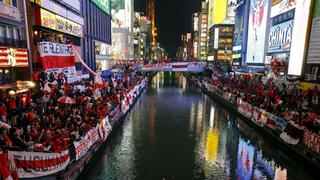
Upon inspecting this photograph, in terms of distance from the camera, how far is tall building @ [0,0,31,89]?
1842 centimetres

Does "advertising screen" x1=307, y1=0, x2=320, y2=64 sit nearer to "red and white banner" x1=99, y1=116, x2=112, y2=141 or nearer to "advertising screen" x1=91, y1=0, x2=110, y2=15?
"red and white banner" x1=99, y1=116, x2=112, y2=141

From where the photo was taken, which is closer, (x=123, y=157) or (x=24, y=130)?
(x=24, y=130)

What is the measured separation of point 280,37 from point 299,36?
21.8ft

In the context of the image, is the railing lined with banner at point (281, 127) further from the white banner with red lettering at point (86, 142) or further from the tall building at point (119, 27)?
the tall building at point (119, 27)

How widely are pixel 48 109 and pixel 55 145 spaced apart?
6.06 metres

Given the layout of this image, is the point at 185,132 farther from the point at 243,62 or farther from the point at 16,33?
the point at 243,62

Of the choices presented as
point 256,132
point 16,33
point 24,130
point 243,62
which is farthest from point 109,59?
point 24,130

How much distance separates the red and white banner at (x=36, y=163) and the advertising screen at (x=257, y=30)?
41.6 meters

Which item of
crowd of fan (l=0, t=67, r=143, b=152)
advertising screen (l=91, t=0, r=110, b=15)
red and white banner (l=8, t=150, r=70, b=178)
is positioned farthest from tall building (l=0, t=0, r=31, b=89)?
advertising screen (l=91, t=0, r=110, b=15)

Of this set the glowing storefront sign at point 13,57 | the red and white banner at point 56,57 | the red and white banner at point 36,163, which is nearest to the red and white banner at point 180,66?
the red and white banner at point 56,57

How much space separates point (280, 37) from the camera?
1468 inches

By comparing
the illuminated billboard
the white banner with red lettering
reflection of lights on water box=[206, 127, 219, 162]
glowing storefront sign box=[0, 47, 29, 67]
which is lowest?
reflection of lights on water box=[206, 127, 219, 162]

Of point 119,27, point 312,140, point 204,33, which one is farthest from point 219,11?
point 312,140

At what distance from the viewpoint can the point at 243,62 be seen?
190 ft
